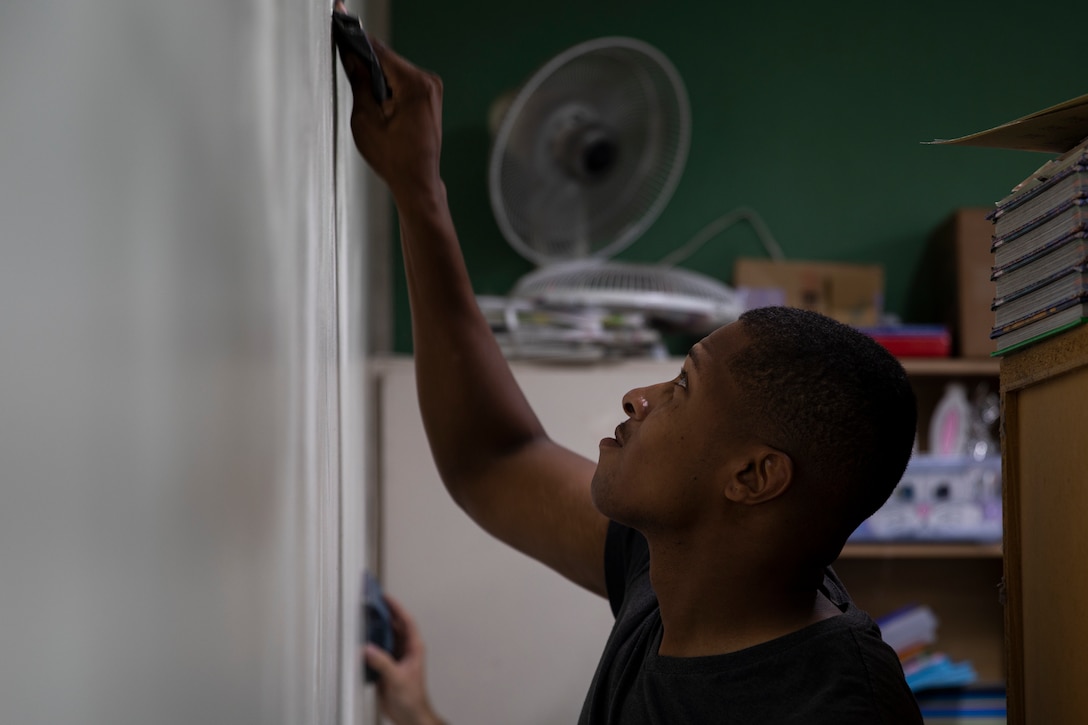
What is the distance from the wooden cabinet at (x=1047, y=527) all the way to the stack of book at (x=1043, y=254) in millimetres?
19

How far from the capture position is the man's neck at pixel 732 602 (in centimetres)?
99

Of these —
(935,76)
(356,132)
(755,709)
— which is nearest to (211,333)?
(755,709)

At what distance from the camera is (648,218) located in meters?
2.77

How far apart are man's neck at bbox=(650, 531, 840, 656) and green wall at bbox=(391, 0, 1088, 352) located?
2124 millimetres

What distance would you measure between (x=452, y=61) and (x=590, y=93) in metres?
0.56

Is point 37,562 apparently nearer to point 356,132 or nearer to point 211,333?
point 211,333

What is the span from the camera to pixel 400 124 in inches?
48.5

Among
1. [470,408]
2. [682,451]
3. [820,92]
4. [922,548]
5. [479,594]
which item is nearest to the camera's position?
[682,451]

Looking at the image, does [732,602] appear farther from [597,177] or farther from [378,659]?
[597,177]

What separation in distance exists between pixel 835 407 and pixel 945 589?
7.31ft

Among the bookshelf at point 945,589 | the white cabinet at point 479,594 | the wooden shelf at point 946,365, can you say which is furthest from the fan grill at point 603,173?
the bookshelf at point 945,589

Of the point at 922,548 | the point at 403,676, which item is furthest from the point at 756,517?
the point at 922,548

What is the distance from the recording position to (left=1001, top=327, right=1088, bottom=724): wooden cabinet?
871 mm

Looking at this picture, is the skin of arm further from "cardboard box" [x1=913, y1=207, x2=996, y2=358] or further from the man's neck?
"cardboard box" [x1=913, y1=207, x2=996, y2=358]
